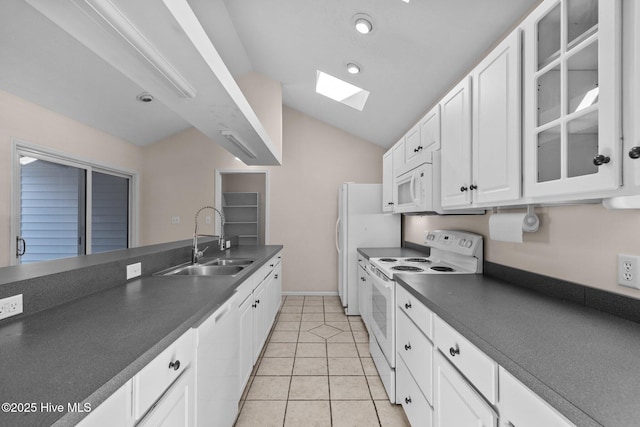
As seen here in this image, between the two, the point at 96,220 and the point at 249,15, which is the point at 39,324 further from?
the point at 96,220

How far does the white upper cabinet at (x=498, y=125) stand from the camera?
49.3 inches

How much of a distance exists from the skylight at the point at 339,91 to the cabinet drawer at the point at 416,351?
2.80 metres

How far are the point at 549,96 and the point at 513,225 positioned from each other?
2.14 ft

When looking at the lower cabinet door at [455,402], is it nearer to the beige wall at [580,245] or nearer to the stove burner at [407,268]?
the beige wall at [580,245]

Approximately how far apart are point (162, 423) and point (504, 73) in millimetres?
1903

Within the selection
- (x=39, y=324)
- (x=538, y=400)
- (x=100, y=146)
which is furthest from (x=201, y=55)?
(x=100, y=146)

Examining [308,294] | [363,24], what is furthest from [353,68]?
[308,294]

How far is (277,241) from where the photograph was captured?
15.8ft

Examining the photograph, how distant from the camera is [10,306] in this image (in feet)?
3.28

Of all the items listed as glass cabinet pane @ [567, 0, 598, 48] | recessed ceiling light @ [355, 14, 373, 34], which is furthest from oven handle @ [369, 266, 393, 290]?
recessed ceiling light @ [355, 14, 373, 34]

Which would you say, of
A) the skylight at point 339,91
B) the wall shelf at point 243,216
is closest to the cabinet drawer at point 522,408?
the skylight at point 339,91

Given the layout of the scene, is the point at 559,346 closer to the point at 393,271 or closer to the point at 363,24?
the point at 393,271

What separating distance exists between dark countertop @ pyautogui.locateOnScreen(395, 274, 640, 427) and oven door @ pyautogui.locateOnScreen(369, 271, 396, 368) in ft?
1.86

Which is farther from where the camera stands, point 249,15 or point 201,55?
point 249,15
